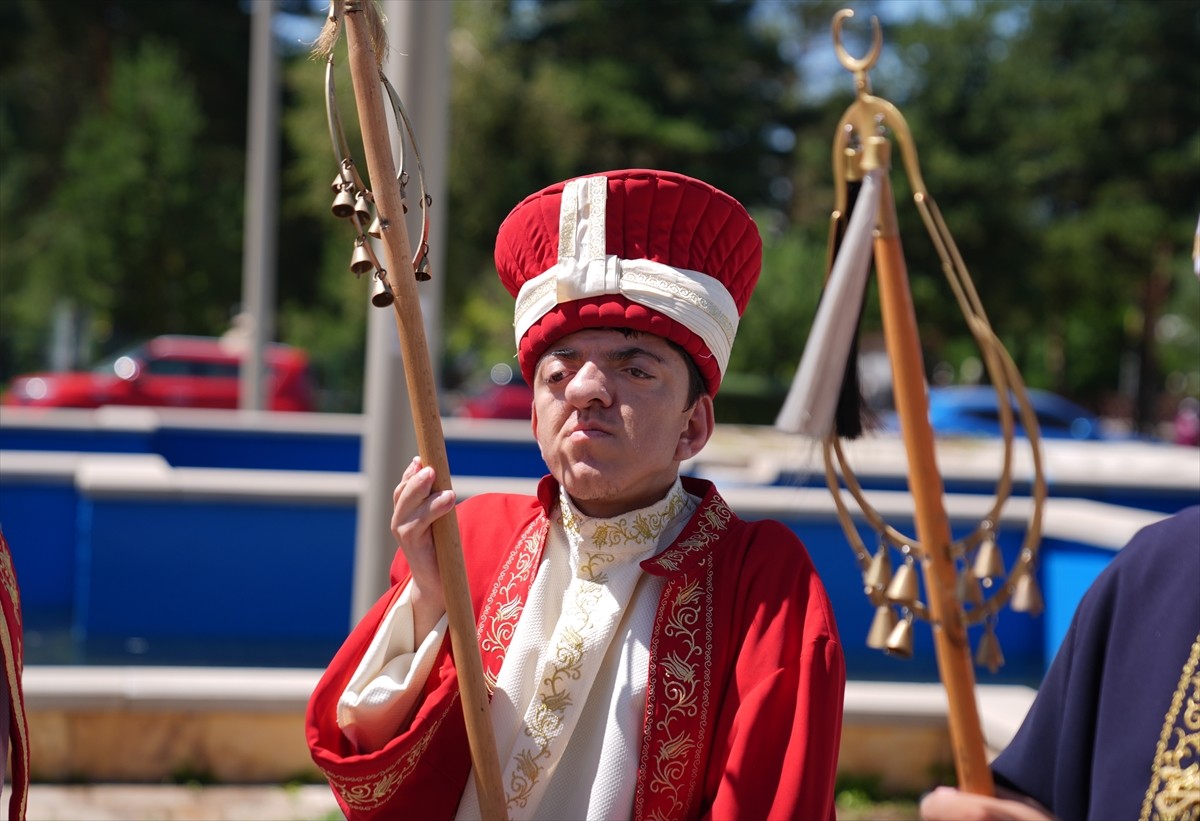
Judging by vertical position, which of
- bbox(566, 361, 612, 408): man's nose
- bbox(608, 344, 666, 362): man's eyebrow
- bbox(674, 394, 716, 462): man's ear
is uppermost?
bbox(608, 344, 666, 362): man's eyebrow

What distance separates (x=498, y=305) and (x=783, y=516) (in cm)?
2441

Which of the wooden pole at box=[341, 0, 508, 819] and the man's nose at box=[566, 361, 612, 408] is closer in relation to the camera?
the wooden pole at box=[341, 0, 508, 819]

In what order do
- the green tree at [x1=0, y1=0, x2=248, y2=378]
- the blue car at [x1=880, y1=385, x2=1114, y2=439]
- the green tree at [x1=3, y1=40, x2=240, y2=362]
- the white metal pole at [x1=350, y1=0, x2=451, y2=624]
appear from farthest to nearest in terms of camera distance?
the green tree at [x1=0, y1=0, x2=248, y2=378] < the green tree at [x1=3, y1=40, x2=240, y2=362] < the blue car at [x1=880, y1=385, x2=1114, y2=439] < the white metal pole at [x1=350, y1=0, x2=451, y2=624]

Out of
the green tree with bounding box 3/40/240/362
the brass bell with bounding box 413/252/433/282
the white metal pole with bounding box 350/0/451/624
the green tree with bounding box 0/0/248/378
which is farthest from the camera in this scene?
the green tree with bounding box 0/0/248/378

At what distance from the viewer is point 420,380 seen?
202 centimetres

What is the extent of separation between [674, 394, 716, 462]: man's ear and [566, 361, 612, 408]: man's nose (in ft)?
0.57

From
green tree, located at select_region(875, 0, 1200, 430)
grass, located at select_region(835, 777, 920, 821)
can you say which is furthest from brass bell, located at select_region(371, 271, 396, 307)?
green tree, located at select_region(875, 0, 1200, 430)

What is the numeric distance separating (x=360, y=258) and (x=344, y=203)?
0.25 ft

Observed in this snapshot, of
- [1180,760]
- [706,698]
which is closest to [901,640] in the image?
[706,698]

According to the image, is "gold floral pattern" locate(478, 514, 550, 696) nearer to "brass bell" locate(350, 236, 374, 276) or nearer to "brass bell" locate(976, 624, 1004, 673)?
"brass bell" locate(350, 236, 374, 276)

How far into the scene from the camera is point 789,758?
1983 mm

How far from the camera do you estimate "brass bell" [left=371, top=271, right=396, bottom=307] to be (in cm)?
198

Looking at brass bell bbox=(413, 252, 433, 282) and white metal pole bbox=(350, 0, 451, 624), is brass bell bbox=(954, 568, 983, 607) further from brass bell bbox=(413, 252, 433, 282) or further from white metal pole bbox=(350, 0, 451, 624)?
white metal pole bbox=(350, 0, 451, 624)

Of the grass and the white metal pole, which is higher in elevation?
the white metal pole
